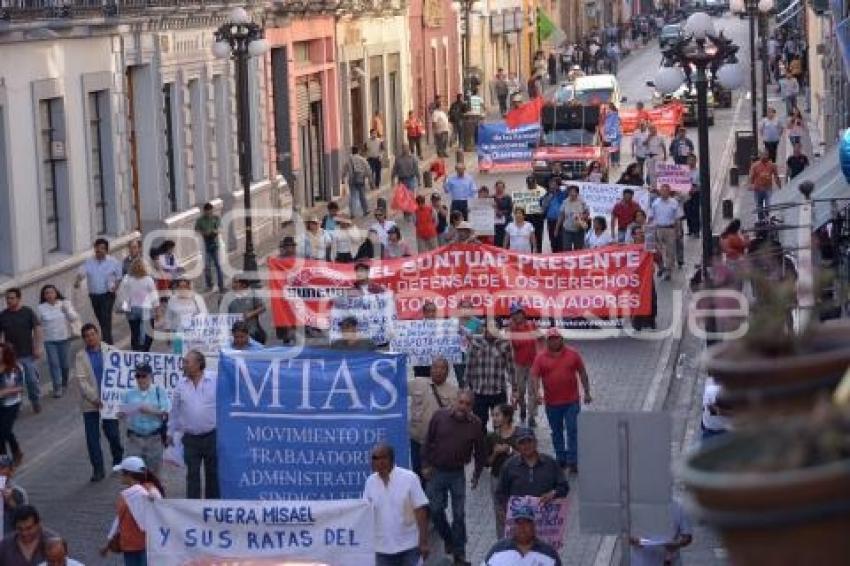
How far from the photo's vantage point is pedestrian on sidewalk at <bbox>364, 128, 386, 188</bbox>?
46.4m

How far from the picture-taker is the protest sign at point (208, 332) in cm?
2047

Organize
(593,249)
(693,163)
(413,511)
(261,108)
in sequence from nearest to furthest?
(413,511), (593,249), (693,163), (261,108)

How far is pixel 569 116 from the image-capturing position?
4834 cm

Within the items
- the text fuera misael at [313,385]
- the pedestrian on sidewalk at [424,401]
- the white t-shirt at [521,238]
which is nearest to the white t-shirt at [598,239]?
the white t-shirt at [521,238]

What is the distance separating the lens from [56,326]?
2323 centimetres

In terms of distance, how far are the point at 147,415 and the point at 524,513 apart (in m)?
5.00

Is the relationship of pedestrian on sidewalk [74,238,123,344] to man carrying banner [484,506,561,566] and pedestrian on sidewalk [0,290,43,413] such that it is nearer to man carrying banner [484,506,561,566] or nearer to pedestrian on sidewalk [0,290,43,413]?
pedestrian on sidewalk [0,290,43,413]

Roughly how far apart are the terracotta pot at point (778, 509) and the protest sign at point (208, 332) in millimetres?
16591

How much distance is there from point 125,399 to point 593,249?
908 cm

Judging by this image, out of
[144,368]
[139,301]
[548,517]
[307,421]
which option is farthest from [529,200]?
[548,517]

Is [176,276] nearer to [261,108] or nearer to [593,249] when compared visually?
[593,249]

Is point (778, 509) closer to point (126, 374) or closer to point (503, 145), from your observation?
point (126, 374)

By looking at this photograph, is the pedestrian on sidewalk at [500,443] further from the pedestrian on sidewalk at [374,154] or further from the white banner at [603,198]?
the pedestrian on sidewalk at [374,154]

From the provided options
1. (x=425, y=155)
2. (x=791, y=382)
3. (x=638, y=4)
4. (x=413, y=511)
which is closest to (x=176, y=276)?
(x=413, y=511)
